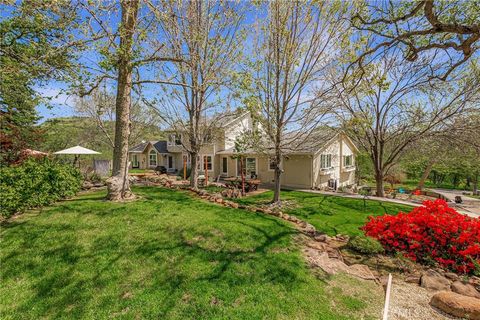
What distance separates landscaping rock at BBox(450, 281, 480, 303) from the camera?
A: 388cm

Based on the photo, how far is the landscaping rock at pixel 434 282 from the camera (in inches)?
162

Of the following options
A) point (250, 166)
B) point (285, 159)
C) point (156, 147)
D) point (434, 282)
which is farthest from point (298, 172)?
point (156, 147)

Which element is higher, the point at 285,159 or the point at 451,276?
the point at 285,159

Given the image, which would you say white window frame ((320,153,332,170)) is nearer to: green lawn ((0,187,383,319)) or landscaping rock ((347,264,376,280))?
green lawn ((0,187,383,319))

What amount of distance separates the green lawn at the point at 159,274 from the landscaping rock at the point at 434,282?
3.25ft

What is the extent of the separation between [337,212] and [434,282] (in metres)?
6.54

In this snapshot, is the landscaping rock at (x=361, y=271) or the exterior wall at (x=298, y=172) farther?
the exterior wall at (x=298, y=172)

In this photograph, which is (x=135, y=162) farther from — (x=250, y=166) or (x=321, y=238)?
(x=321, y=238)

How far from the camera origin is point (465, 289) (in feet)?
13.1

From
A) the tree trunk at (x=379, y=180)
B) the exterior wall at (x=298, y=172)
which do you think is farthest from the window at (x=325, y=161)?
the tree trunk at (x=379, y=180)

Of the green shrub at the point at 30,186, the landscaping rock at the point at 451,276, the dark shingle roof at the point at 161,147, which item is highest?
the dark shingle roof at the point at 161,147

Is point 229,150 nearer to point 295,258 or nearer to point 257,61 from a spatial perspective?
point 257,61

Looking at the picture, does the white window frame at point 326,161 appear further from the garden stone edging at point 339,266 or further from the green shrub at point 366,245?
the green shrub at point 366,245

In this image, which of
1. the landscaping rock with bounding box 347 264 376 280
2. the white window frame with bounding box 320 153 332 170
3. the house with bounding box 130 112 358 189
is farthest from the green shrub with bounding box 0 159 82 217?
the white window frame with bounding box 320 153 332 170
